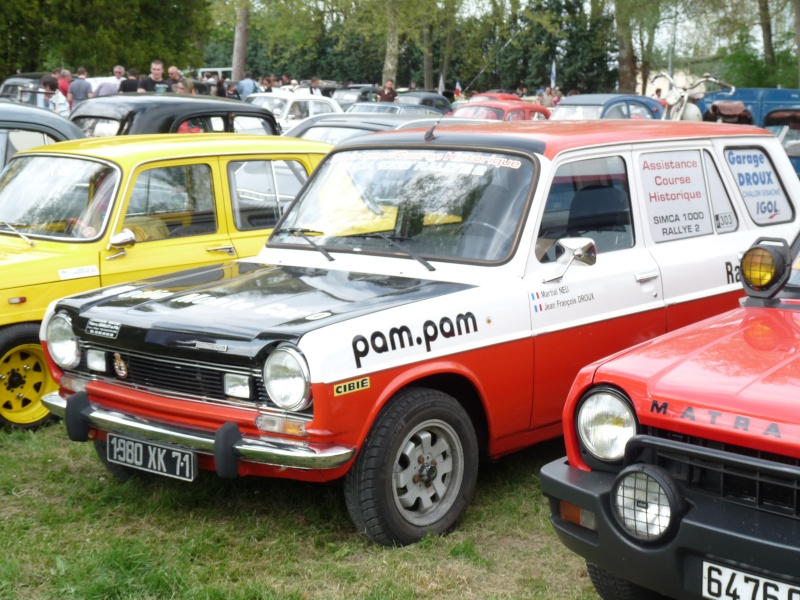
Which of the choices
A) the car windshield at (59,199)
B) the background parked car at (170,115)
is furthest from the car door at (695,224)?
the background parked car at (170,115)

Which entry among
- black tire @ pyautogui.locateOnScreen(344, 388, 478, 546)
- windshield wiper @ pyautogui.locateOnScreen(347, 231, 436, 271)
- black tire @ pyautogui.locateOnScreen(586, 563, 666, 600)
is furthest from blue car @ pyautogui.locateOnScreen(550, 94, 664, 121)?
black tire @ pyautogui.locateOnScreen(586, 563, 666, 600)

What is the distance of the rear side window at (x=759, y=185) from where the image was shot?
6293 mm

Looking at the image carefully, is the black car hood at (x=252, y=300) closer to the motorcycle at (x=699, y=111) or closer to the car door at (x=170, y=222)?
the car door at (x=170, y=222)

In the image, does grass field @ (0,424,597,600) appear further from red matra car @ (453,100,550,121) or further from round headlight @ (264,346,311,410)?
red matra car @ (453,100,550,121)

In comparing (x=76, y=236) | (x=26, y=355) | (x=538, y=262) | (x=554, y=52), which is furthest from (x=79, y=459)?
(x=554, y=52)

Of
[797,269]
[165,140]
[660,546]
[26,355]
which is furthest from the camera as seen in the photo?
[165,140]

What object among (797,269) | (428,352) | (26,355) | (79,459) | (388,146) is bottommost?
(79,459)

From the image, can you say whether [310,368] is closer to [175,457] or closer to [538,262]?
[175,457]

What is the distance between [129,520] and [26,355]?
1855 millimetres

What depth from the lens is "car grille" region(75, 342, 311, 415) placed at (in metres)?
4.39

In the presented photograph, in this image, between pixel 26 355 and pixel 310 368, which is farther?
pixel 26 355

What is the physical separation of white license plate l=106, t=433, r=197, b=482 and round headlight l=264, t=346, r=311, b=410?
1.75 feet

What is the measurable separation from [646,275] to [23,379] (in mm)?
3691

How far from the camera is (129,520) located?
16.4ft
